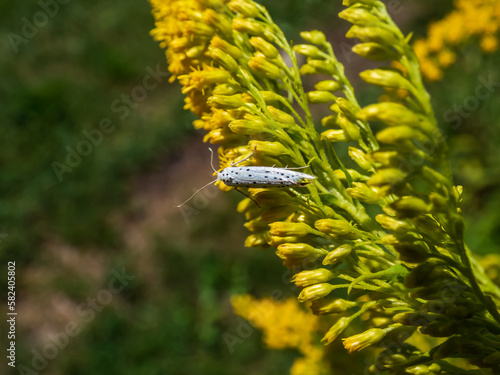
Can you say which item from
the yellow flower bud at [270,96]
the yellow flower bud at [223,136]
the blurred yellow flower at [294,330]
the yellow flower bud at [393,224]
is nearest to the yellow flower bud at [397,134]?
the yellow flower bud at [393,224]

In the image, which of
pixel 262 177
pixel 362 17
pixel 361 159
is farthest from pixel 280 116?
pixel 362 17

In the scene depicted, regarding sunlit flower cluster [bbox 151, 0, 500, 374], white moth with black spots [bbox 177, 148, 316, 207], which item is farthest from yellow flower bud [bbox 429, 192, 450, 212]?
white moth with black spots [bbox 177, 148, 316, 207]

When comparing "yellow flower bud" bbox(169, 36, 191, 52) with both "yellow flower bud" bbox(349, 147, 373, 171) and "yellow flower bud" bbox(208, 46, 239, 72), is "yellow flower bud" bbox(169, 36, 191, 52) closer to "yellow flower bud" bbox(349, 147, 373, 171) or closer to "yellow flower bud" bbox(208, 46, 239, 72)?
"yellow flower bud" bbox(208, 46, 239, 72)

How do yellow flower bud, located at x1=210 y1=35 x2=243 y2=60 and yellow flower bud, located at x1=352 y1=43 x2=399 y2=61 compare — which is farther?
yellow flower bud, located at x1=210 y1=35 x2=243 y2=60

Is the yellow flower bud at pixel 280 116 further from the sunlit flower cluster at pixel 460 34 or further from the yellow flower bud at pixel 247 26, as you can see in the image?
the sunlit flower cluster at pixel 460 34

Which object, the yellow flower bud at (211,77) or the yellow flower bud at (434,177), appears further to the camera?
the yellow flower bud at (211,77)

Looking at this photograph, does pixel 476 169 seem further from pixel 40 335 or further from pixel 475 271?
pixel 40 335

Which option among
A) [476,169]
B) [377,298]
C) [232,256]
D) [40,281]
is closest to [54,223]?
[40,281]
